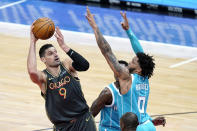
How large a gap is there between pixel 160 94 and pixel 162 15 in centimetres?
820

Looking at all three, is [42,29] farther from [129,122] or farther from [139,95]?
[129,122]

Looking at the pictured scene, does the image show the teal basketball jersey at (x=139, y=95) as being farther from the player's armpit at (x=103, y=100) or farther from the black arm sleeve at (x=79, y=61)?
the black arm sleeve at (x=79, y=61)

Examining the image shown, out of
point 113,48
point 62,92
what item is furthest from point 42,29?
point 113,48

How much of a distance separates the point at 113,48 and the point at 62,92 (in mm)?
7829

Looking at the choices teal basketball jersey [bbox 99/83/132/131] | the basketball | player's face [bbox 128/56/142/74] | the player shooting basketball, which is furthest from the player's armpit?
the basketball

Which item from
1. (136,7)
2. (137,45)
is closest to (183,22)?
Result: (136,7)

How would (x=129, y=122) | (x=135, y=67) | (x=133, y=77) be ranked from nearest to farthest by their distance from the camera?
1. (x=129, y=122)
2. (x=133, y=77)
3. (x=135, y=67)

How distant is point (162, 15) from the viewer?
60.0 feet

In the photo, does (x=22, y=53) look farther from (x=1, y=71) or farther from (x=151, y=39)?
(x=151, y=39)

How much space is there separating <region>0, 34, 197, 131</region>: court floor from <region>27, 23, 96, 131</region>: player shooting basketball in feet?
8.10

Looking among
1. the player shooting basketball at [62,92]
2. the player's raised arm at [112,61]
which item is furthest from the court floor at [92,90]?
the player's raised arm at [112,61]

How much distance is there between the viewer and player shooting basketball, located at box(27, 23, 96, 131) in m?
6.03

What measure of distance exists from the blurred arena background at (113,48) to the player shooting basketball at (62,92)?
8.12 ft

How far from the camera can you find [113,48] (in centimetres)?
1377
